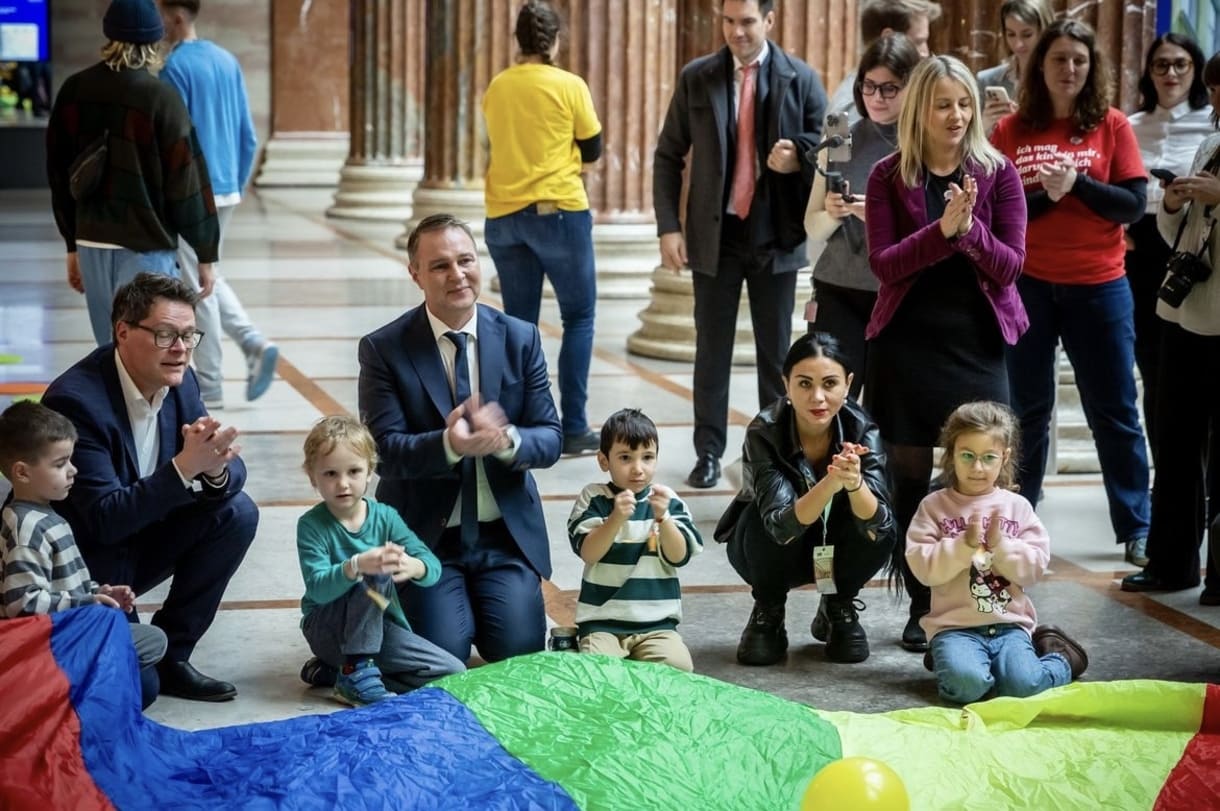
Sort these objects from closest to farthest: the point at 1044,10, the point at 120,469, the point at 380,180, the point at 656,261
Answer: the point at 120,469
the point at 1044,10
the point at 656,261
the point at 380,180

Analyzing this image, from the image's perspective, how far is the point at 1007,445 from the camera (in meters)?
5.37

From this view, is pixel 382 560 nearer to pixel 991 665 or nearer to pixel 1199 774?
pixel 991 665

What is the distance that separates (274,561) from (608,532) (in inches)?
71.6

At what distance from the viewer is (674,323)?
11.2 meters

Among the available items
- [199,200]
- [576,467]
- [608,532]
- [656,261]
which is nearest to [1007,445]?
[608,532]

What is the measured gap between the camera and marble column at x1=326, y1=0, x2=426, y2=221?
70.8 feet

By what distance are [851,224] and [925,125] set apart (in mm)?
1122

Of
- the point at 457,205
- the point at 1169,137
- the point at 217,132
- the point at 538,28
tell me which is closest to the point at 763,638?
the point at 1169,137

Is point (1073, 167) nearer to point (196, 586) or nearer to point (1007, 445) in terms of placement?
point (1007, 445)

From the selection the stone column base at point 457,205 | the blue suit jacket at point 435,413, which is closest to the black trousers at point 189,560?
the blue suit jacket at point 435,413

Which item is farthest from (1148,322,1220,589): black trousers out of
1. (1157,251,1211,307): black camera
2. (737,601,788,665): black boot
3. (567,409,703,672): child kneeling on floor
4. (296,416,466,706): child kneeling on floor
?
(296,416,466,706): child kneeling on floor

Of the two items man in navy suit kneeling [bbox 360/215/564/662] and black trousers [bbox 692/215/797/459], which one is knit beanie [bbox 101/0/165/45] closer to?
black trousers [bbox 692/215/797/459]

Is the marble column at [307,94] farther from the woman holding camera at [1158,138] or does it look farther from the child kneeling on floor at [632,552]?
the child kneeling on floor at [632,552]

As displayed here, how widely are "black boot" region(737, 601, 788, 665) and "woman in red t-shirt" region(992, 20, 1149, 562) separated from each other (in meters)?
1.44
